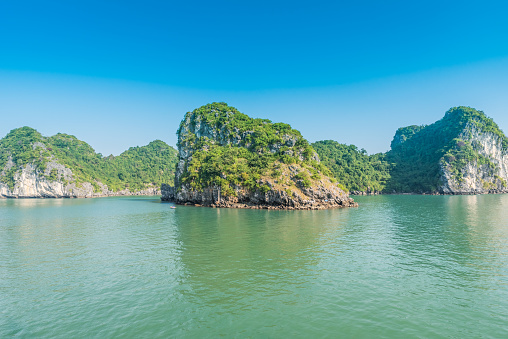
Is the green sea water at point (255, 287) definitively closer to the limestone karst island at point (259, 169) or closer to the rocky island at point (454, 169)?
the limestone karst island at point (259, 169)

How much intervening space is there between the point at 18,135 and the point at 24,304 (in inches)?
8994

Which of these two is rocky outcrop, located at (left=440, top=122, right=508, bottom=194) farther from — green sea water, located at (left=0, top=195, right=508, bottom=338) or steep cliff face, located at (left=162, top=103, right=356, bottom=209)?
green sea water, located at (left=0, top=195, right=508, bottom=338)

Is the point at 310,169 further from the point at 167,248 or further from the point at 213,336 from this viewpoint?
the point at 213,336

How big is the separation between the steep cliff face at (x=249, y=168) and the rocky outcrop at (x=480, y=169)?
12030 cm

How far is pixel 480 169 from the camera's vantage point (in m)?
175

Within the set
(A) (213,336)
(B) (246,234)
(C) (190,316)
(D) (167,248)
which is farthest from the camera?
(B) (246,234)

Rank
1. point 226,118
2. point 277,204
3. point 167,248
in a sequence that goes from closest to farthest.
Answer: point 167,248, point 277,204, point 226,118

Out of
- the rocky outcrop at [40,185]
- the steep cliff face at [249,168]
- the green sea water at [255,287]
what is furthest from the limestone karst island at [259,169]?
the green sea water at [255,287]

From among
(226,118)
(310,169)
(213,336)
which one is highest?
(226,118)

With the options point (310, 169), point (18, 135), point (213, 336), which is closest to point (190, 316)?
point (213, 336)

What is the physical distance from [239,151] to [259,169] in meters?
19.5

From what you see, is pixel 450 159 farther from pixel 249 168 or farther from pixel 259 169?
pixel 249 168

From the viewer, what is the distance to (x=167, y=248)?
30.7 meters

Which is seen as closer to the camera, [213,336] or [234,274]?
[213,336]
